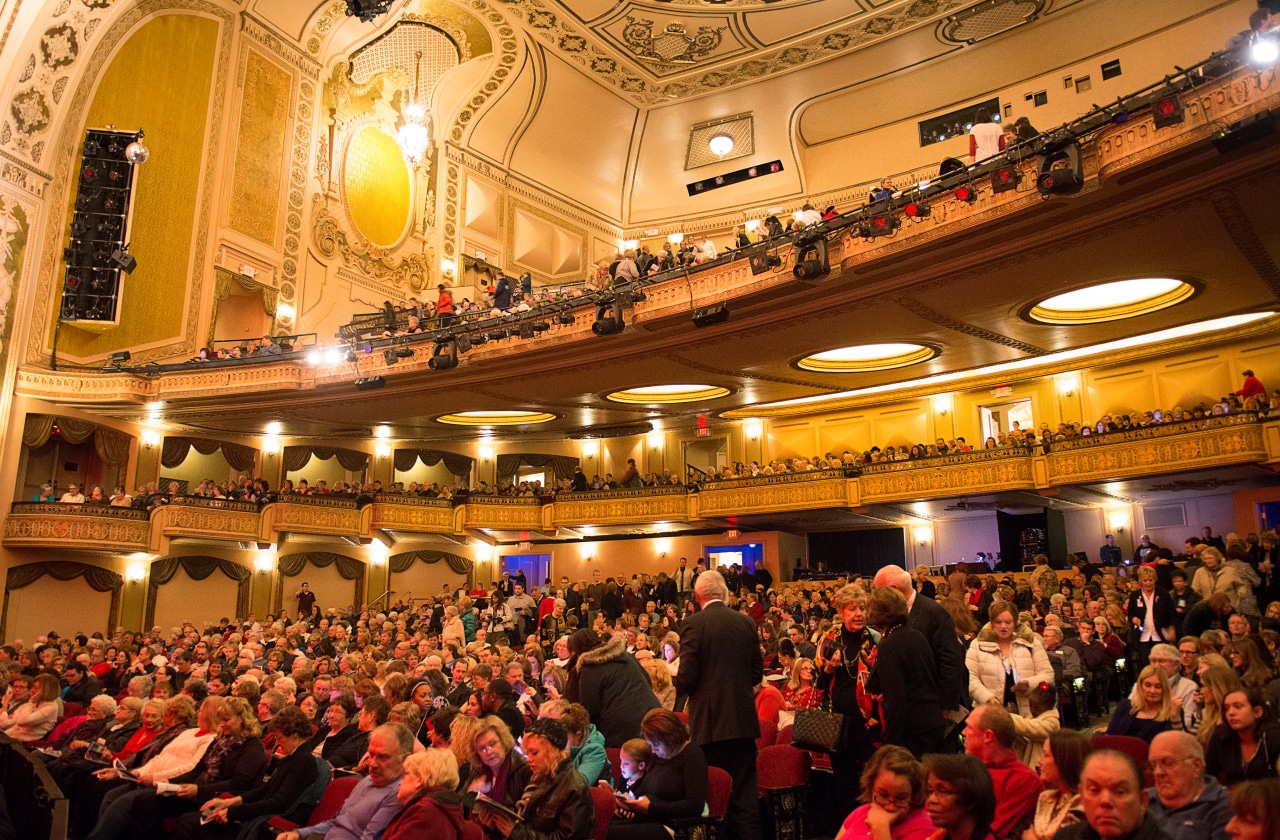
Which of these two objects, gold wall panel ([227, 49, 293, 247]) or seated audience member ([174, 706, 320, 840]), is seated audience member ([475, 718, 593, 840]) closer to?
seated audience member ([174, 706, 320, 840])

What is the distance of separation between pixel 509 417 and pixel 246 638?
9.54m

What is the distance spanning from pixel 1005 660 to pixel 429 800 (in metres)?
3.46

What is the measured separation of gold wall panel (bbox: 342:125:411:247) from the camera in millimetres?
22781

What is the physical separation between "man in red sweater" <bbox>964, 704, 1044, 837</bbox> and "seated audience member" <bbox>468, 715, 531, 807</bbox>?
2.05 metres

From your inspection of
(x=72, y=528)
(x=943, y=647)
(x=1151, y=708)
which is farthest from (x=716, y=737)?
(x=72, y=528)

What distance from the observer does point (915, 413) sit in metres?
20.8

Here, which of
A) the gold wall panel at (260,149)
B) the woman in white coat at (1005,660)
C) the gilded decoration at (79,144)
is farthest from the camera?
the gold wall panel at (260,149)

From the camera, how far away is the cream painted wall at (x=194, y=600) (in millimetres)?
19172

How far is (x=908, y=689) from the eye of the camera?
4.18 m

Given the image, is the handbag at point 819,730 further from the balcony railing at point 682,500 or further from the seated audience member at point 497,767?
the balcony railing at point 682,500

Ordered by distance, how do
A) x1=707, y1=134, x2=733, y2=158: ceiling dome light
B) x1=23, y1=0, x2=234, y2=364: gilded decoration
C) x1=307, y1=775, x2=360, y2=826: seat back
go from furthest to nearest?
x1=707, y1=134, x2=733, y2=158: ceiling dome light
x1=23, y1=0, x2=234, y2=364: gilded decoration
x1=307, y1=775, x2=360, y2=826: seat back

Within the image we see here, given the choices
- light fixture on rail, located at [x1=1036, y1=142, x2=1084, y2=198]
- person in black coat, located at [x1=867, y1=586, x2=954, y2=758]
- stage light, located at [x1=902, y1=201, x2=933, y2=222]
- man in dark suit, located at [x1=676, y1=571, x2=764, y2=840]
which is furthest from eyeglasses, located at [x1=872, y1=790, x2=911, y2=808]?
stage light, located at [x1=902, y1=201, x2=933, y2=222]

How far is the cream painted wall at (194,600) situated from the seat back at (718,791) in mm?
17955

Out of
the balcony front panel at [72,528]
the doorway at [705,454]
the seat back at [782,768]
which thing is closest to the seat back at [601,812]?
the seat back at [782,768]
